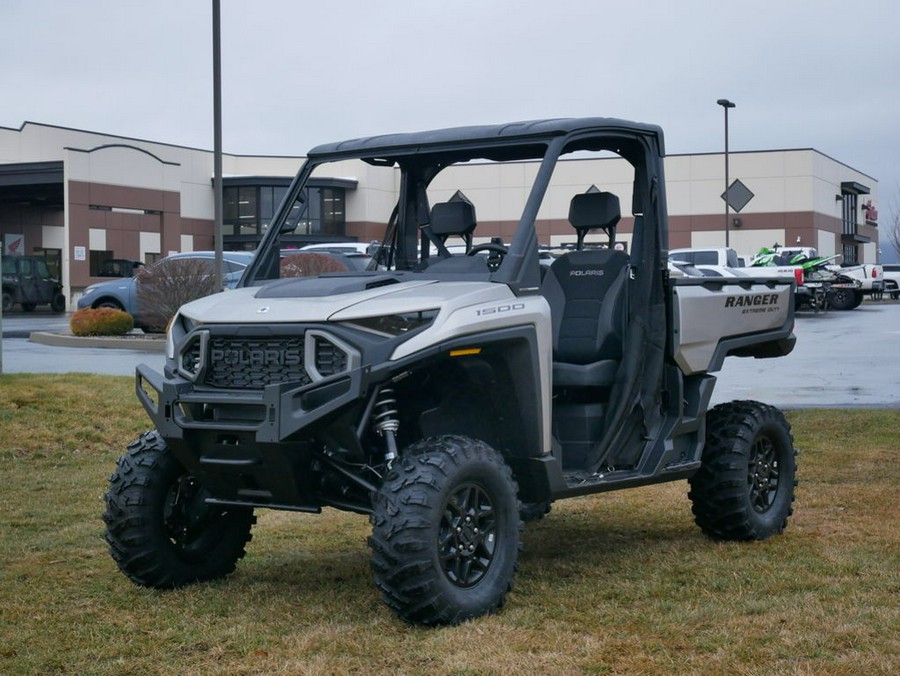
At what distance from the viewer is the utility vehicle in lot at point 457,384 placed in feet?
19.3

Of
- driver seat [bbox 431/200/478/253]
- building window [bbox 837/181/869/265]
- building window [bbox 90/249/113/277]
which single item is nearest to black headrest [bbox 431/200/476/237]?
driver seat [bbox 431/200/478/253]

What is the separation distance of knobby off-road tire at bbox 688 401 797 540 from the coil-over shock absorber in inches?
99.8

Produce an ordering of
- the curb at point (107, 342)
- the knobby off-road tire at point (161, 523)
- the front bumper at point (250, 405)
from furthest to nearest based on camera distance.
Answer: the curb at point (107, 342) → the knobby off-road tire at point (161, 523) → the front bumper at point (250, 405)

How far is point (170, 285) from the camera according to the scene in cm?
2698

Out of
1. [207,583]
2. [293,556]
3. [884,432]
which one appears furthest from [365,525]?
[884,432]

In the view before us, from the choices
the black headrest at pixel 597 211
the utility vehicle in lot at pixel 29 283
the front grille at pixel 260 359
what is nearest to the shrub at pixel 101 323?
the utility vehicle in lot at pixel 29 283

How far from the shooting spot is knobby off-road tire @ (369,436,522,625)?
18.8 feet

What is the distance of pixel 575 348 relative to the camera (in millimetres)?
7324

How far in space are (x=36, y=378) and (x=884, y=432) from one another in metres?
8.65

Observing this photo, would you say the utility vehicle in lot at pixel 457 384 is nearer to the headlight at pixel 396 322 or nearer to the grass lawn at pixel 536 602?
the headlight at pixel 396 322

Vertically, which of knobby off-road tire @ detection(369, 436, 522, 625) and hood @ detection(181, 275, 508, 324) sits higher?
hood @ detection(181, 275, 508, 324)

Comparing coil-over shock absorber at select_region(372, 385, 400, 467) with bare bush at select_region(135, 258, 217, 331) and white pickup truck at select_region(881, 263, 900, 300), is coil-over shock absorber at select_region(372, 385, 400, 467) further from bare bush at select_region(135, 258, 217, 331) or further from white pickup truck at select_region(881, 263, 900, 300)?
white pickup truck at select_region(881, 263, 900, 300)

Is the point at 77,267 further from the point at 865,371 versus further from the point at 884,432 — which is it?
the point at 884,432

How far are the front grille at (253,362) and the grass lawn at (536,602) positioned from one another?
3.50 feet
